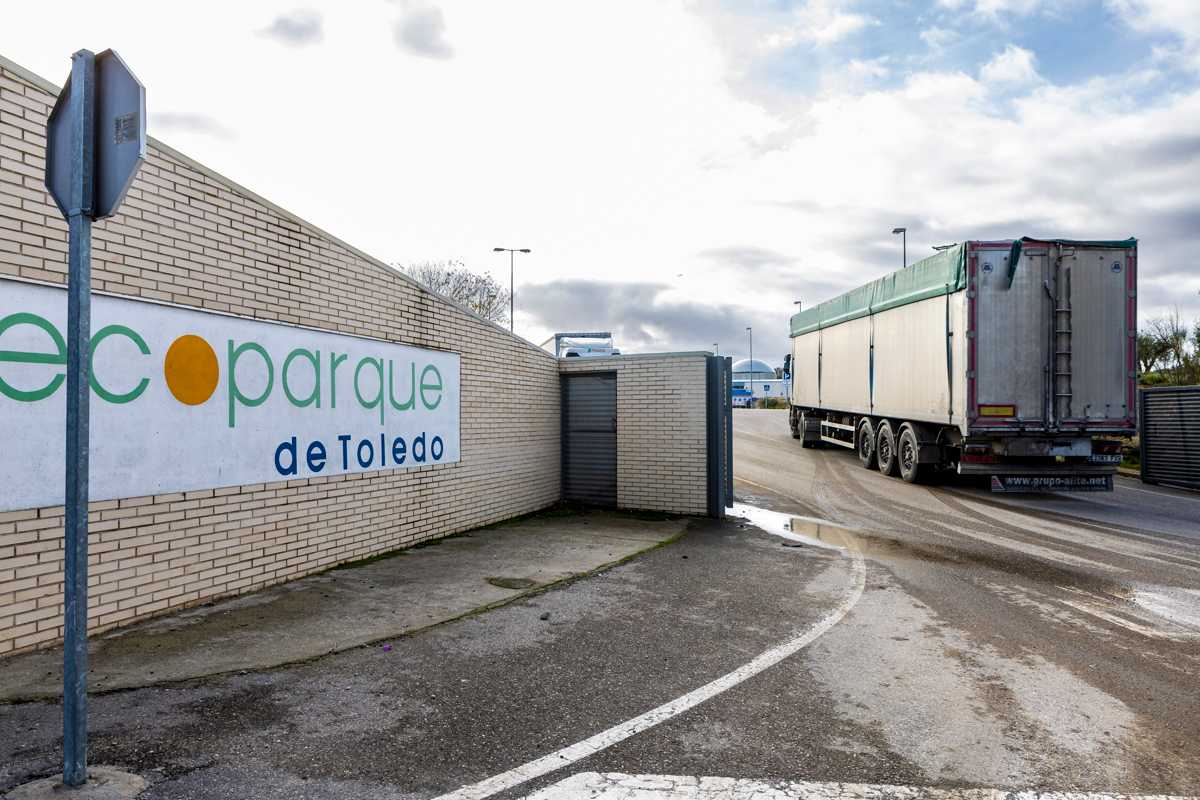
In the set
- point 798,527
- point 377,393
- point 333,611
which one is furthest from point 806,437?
point 333,611

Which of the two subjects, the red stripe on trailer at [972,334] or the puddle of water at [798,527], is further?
the red stripe on trailer at [972,334]

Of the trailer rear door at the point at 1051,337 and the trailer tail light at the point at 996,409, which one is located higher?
the trailer rear door at the point at 1051,337

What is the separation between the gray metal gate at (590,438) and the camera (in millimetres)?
12008

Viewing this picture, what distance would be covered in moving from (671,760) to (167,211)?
5.48 meters

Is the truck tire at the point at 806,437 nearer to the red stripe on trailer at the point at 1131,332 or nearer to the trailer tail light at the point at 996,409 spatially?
the trailer tail light at the point at 996,409

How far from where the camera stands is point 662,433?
1127cm

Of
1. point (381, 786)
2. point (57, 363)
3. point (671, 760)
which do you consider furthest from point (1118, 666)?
point (57, 363)

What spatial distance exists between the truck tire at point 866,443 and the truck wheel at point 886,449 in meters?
0.18

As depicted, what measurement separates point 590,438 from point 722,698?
26.8 feet

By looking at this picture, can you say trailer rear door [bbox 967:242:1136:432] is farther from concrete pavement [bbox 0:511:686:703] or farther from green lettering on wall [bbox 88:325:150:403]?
green lettering on wall [bbox 88:325:150:403]

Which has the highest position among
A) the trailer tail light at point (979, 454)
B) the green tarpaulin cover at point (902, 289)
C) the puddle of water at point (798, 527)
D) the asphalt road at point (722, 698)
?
the green tarpaulin cover at point (902, 289)

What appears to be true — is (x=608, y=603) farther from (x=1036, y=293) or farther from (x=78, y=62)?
(x=1036, y=293)

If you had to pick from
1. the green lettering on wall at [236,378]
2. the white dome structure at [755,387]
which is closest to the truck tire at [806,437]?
the green lettering on wall at [236,378]

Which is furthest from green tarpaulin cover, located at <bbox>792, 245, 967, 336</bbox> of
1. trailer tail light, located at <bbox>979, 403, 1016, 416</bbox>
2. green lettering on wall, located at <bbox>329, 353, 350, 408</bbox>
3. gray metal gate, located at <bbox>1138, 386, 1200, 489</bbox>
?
green lettering on wall, located at <bbox>329, 353, 350, 408</bbox>
